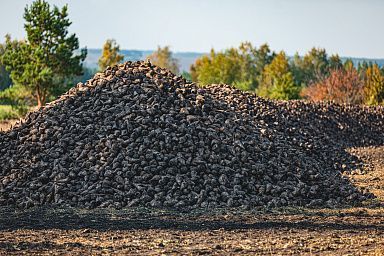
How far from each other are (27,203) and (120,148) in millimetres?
1773

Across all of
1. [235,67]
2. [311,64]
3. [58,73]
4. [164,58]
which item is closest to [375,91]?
[58,73]

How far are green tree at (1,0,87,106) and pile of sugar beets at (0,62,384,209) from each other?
45.7 feet

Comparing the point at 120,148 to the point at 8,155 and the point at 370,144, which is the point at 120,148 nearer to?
the point at 8,155

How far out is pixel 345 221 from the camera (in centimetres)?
890

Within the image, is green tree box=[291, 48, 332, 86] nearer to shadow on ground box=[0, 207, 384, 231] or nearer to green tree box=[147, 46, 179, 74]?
green tree box=[147, 46, 179, 74]

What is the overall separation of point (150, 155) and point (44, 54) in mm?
17724

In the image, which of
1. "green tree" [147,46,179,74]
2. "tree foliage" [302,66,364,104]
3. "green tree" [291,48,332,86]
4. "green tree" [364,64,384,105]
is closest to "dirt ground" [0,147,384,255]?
"green tree" [364,64,384,105]

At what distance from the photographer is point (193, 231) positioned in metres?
8.10

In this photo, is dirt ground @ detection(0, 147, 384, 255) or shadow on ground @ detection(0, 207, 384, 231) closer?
dirt ground @ detection(0, 147, 384, 255)

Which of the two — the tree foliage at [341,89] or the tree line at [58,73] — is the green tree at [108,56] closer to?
the tree line at [58,73]

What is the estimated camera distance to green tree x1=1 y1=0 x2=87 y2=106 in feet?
84.8

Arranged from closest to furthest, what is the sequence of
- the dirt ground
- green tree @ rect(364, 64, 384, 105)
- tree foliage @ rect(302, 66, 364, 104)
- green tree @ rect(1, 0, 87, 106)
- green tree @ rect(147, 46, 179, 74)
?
the dirt ground < green tree @ rect(1, 0, 87, 106) < green tree @ rect(364, 64, 384, 105) < tree foliage @ rect(302, 66, 364, 104) < green tree @ rect(147, 46, 179, 74)

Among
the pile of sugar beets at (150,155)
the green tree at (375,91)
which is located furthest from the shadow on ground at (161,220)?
the green tree at (375,91)

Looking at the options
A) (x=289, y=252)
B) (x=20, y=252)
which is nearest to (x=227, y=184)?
(x=289, y=252)
